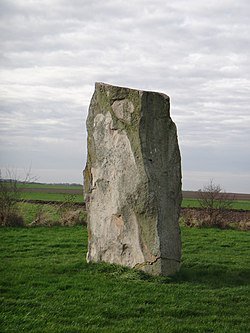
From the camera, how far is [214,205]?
77.7ft

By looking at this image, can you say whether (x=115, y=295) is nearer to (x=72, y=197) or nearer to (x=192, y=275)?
(x=192, y=275)

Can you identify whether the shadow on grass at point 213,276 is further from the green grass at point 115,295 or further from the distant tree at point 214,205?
the distant tree at point 214,205

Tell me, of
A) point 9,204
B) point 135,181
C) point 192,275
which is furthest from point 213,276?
point 9,204

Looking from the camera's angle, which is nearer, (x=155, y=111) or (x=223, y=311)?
(x=223, y=311)

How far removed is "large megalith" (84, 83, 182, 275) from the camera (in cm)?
984

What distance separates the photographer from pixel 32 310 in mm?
7363

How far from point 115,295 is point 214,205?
15856mm

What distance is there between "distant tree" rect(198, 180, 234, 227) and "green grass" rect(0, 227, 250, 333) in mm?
9245

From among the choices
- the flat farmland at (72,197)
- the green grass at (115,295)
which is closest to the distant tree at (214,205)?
the flat farmland at (72,197)

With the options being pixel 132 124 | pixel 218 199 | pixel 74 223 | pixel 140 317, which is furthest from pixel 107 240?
pixel 218 199

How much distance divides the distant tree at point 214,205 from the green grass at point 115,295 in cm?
924

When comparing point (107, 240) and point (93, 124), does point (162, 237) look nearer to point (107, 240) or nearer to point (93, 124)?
point (107, 240)

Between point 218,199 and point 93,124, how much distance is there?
1413 centimetres

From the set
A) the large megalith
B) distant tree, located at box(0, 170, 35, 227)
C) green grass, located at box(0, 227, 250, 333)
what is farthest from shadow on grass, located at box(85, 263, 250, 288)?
distant tree, located at box(0, 170, 35, 227)
